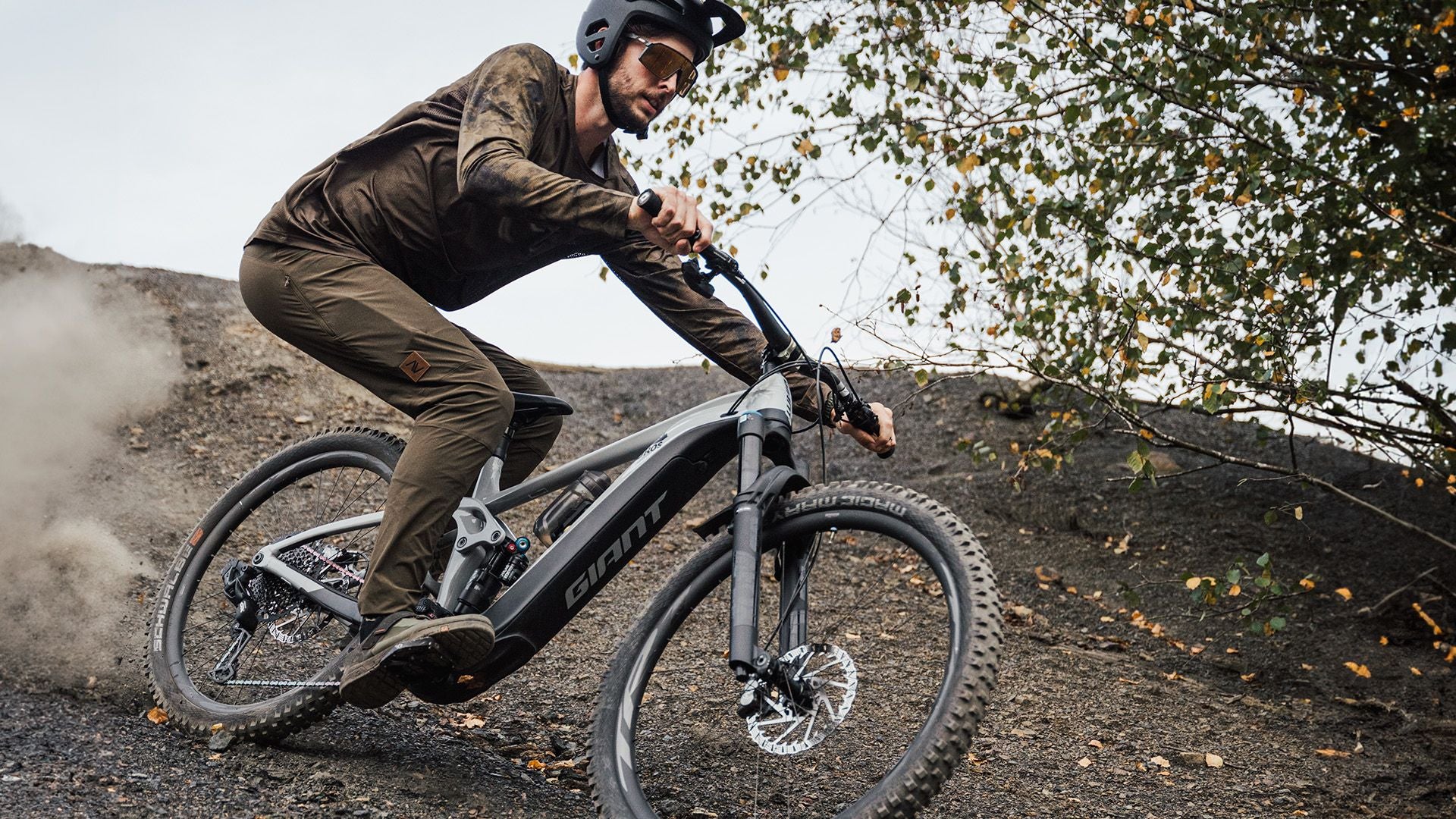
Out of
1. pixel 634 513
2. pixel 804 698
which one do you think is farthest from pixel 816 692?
pixel 634 513

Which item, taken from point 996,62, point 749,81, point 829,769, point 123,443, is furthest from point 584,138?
point 123,443

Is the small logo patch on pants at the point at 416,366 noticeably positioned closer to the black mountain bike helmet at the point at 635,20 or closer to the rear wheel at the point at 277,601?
the rear wheel at the point at 277,601

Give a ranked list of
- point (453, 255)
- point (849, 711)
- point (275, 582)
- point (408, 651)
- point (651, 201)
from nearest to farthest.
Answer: point (651, 201), point (849, 711), point (408, 651), point (453, 255), point (275, 582)

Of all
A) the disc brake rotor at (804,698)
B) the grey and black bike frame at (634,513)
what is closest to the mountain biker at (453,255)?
the grey and black bike frame at (634,513)

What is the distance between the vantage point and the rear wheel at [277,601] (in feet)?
12.2

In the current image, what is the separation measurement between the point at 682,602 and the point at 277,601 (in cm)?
159

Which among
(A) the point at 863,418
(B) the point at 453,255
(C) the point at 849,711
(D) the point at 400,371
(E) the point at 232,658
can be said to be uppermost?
(B) the point at 453,255

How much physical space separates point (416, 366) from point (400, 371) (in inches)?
2.1

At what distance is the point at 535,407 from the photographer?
3539 millimetres

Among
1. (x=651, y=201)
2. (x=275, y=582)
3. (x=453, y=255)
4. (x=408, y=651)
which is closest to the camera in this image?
(x=651, y=201)

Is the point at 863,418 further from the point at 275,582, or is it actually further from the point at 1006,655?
the point at 1006,655

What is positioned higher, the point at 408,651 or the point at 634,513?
the point at 634,513

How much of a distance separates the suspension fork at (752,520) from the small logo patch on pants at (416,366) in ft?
2.93

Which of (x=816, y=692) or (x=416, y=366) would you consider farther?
(x=416, y=366)
